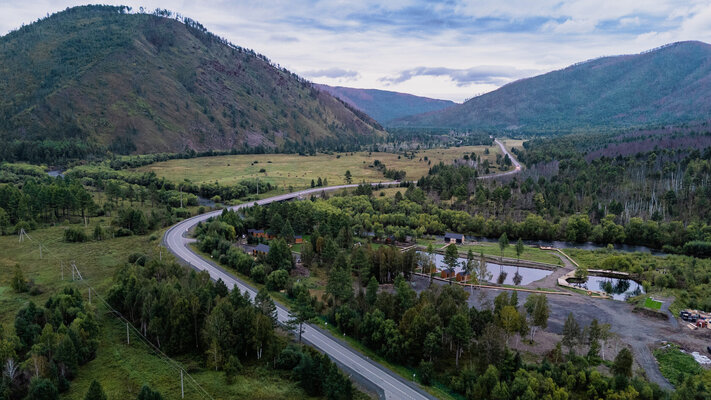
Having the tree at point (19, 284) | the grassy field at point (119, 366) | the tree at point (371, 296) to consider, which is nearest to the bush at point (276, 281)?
the tree at point (371, 296)

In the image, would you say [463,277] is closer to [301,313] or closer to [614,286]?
[614,286]

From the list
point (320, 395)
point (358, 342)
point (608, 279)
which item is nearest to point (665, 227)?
point (608, 279)

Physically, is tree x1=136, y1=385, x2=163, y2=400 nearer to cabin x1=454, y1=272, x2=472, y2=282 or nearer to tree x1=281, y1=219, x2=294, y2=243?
cabin x1=454, y1=272, x2=472, y2=282

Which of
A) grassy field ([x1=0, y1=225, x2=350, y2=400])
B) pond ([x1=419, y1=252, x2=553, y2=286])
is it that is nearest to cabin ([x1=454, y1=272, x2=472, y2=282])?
pond ([x1=419, y1=252, x2=553, y2=286])

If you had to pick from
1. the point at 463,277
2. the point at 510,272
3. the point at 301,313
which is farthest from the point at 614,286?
the point at 301,313

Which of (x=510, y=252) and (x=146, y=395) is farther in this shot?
(x=510, y=252)

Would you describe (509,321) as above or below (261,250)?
below

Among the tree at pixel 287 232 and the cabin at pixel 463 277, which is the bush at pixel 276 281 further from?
the cabin at pixel 463 277

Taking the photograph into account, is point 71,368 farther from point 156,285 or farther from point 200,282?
point 200,282
